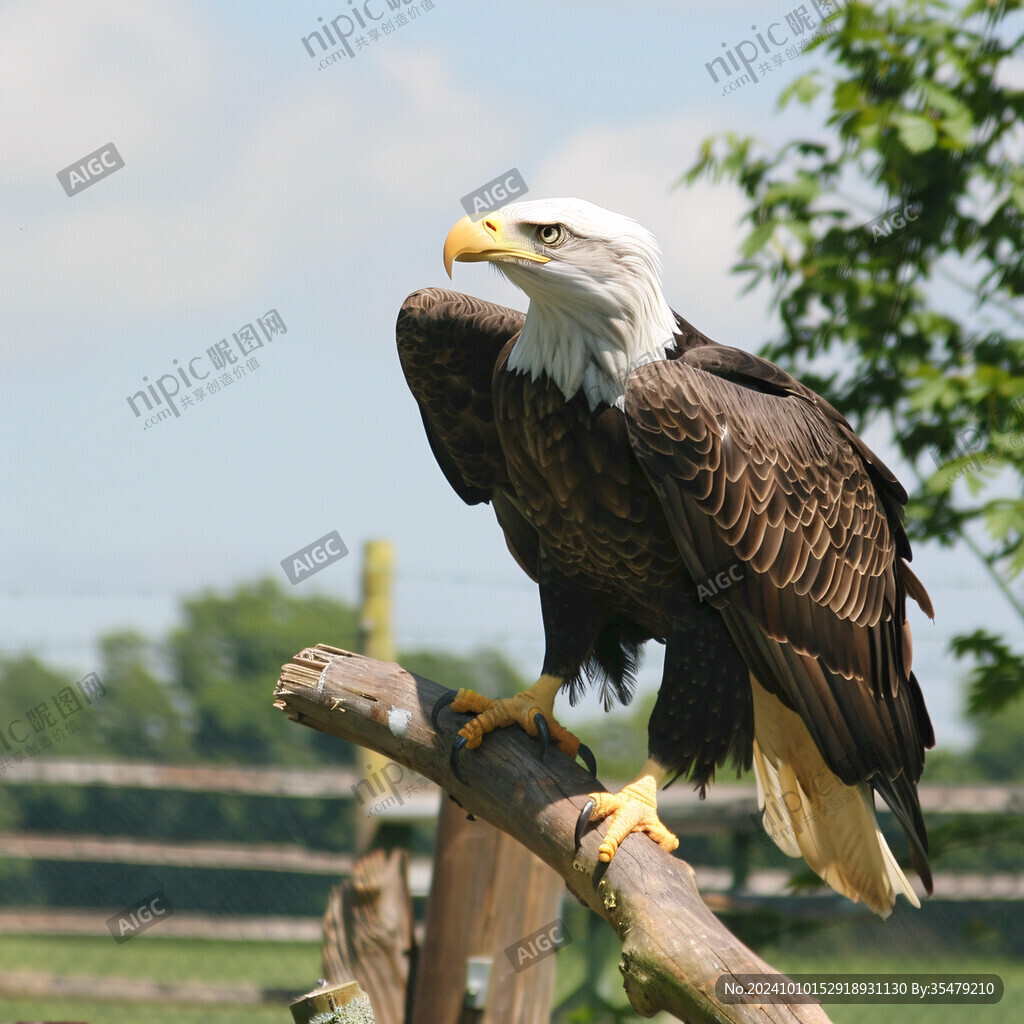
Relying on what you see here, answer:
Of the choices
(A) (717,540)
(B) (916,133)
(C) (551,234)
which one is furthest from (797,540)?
(B) (916,133)

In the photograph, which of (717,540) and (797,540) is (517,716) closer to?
(717,540)

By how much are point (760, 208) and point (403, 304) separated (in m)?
1.63

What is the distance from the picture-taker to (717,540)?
263cm

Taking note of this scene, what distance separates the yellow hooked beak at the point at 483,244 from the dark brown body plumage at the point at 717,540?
0.31 metres

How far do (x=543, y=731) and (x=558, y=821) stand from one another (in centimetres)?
30

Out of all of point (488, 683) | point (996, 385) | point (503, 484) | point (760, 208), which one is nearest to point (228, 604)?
point (488, 683)

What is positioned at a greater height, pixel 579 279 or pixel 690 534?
pixel 579 279

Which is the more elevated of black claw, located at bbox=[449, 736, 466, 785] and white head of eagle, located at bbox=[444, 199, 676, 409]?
white head of eagle, located at bbox=[444, 199, 676, 409]

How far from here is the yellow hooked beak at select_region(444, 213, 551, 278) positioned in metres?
2.61

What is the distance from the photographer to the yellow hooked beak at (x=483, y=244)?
2609 millimetres

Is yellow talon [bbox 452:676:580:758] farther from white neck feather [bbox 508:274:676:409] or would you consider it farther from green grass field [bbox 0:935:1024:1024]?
green grass field [bbox 0:935:1024:1024]

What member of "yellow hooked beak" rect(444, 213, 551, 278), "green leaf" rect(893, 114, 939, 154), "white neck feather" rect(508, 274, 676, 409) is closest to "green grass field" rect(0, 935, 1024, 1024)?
"white neck feather" rect(508, 274, 676, 409)

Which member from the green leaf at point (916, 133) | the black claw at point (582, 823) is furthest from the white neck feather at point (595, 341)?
the green leaf at point (916, 133)

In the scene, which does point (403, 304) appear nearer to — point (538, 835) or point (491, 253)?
point (491, 253)
